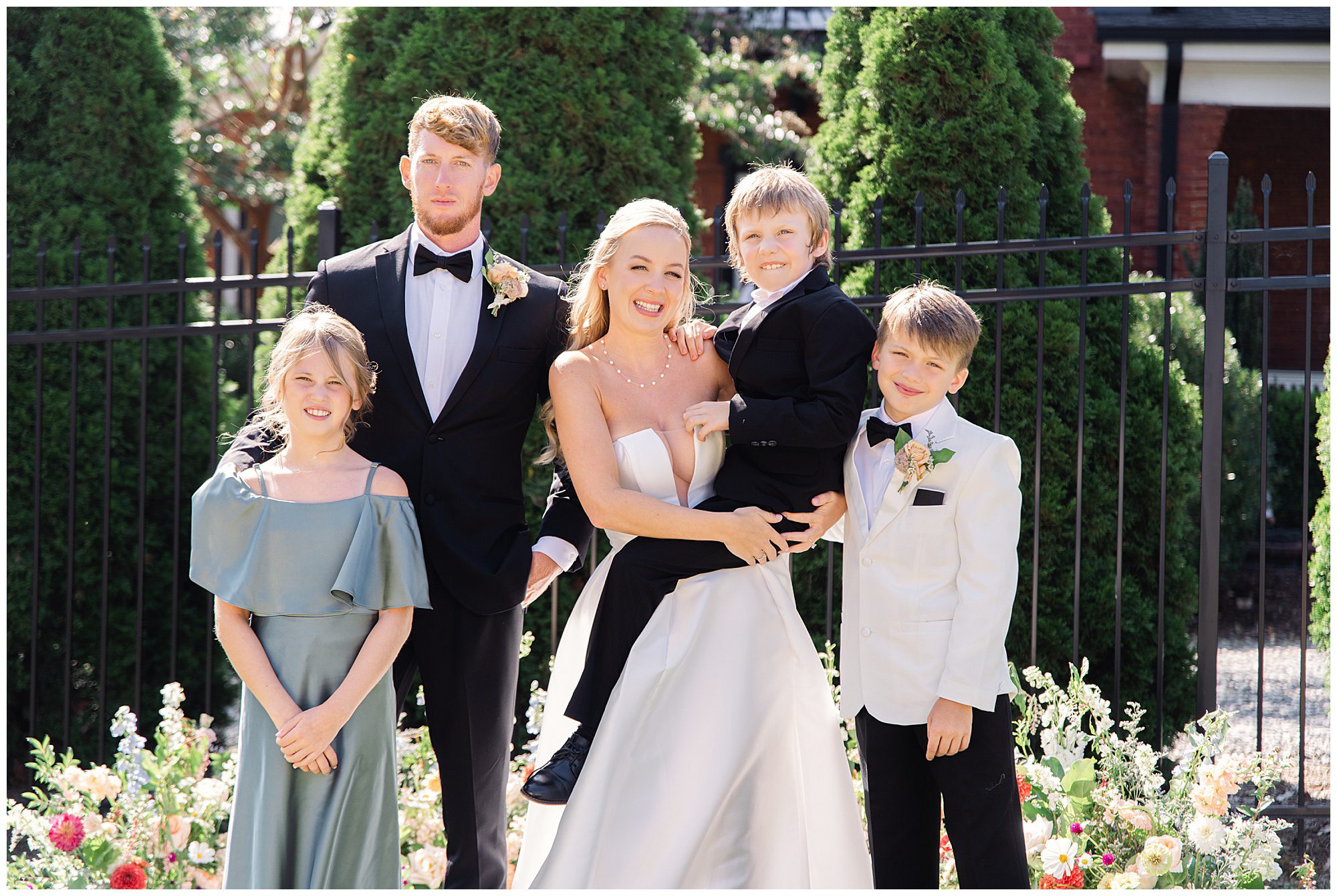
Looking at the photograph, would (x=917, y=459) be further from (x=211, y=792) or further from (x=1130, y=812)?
(x=211, y=792)

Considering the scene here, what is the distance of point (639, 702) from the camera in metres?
2.75

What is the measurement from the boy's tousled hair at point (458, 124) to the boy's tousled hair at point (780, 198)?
0.64 m

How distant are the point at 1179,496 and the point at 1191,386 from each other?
0.57 meters

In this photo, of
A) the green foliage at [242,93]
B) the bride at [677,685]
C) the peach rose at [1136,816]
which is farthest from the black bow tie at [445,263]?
the green foliage at [242,93]

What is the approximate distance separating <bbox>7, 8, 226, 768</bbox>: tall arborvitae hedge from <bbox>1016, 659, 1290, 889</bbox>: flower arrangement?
3888 mm

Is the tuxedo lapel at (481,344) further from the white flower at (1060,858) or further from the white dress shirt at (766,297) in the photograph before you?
the white flower at (1060,858)

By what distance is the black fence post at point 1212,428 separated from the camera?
13.3 feet

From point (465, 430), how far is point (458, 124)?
754 millimetres

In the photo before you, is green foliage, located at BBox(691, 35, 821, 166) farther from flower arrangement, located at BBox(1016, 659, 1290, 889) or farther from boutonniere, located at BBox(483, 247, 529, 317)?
flower arrangement, located at BBox(1016, 659, 1290, 889)

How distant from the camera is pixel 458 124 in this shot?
292 centimetres

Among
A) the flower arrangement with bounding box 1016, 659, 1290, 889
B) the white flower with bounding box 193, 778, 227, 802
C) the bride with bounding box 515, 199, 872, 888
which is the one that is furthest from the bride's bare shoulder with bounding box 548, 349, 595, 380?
the white flower with bounding box 193, 778, 227, 802

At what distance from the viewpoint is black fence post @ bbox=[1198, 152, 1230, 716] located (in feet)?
13.3

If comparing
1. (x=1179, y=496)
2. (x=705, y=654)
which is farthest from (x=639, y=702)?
(x=1179, y=496)

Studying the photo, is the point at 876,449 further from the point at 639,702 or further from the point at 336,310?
the point at 336,310
